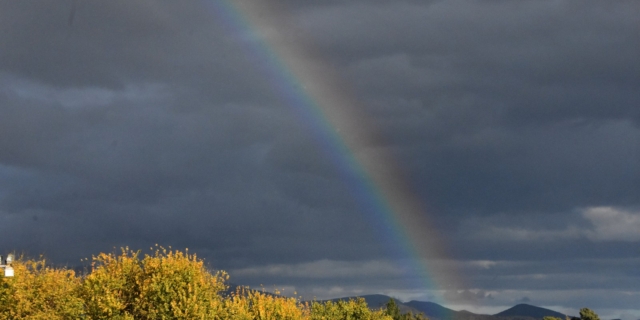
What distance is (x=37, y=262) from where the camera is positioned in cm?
7362

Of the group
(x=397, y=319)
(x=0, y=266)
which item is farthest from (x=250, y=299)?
(x=397, y=319)

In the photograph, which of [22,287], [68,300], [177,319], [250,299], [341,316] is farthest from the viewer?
[341,316]

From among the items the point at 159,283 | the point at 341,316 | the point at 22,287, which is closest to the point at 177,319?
the point at 159,283

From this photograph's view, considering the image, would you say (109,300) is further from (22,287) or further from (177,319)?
(22,287)

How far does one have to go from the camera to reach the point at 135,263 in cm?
6375

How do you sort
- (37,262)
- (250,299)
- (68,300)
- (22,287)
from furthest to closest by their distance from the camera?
(250,299)
(37,262)
(22,287)
(68,300)

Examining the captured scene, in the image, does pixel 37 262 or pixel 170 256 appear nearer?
pixel 170 256

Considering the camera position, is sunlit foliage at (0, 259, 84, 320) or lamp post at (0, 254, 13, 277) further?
sunlit foliage at (0, 259, 84, 320)

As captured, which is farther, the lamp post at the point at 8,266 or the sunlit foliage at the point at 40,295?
the sunlit foliage at the point at 40,295

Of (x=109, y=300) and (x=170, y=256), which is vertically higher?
(x=170, y=256)

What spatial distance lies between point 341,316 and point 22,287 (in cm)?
4828

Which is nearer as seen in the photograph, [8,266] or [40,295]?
[8,266]

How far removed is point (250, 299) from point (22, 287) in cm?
2770

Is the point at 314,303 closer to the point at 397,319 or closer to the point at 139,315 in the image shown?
the point at 139,315
